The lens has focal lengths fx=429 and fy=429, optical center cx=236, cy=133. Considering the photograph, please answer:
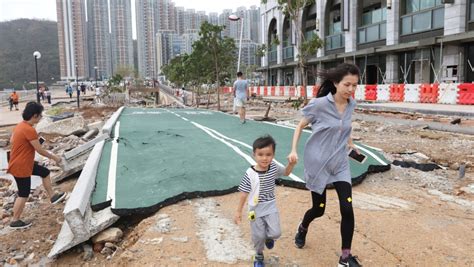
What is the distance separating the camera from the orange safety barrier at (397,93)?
70.1ft

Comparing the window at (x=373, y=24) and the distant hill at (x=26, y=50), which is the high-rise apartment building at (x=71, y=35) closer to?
the distant hill at (x=26, y=50)

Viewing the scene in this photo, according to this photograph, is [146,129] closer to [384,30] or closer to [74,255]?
[74,255]

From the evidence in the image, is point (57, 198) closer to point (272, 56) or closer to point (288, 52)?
point (288, 52)

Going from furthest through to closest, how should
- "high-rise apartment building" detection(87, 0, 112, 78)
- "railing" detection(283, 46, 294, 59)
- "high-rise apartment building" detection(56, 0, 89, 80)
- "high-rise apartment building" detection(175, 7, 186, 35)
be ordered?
"high-rise apartment building" detection(87, 0, 112, 78), "high-rise apartment building" detection(175, 7, 186, 35), "high-rise apartment building" detection(56, 0, 89, 80), "railing" detection(283, 46, 294, 59)

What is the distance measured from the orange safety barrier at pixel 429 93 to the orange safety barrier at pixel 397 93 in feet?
4.87

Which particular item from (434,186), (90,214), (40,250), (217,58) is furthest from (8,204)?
(217,58)

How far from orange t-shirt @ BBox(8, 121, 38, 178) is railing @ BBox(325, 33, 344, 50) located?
94.4ft

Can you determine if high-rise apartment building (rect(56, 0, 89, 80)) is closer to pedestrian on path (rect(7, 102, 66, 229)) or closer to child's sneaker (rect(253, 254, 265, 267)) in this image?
pedestrian on path (rect(7, 102, 66, 229))

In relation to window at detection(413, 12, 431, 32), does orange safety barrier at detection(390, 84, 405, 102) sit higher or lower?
lower

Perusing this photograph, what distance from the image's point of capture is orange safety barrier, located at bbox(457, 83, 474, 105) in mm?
17461

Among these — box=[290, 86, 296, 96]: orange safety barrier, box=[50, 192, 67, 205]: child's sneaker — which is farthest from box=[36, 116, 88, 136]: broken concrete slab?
box=[290, 86, 296, 96]: orange safety barrier

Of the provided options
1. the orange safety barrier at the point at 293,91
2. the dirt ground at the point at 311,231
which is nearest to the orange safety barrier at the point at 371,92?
the orange safety barrier at the point at 293,91

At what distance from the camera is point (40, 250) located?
538 centimetres

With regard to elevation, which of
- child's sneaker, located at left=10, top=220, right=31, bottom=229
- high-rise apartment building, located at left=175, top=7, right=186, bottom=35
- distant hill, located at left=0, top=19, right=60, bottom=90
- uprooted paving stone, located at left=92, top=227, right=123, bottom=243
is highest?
high-rise apartment building, located at left=175, top=7, right=186, bottom=35
